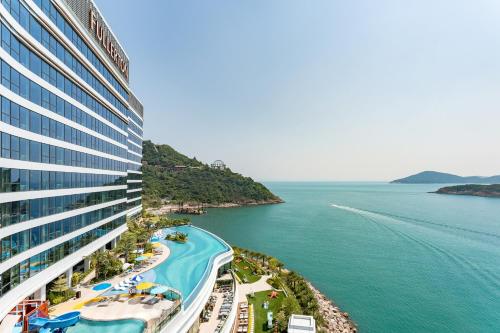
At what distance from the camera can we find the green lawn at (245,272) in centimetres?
4712

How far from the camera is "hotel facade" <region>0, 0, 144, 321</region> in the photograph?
21812mm

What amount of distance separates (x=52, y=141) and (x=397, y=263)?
A: 73.9 m

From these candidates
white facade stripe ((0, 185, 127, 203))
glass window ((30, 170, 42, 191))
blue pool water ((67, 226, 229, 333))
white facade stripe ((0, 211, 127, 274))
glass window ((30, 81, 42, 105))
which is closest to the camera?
white facade stripe ((0, 185, 127, 203))

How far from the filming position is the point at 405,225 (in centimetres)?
11262

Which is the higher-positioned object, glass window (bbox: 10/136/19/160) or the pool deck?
glass window (bbox: 10/136/19/160)

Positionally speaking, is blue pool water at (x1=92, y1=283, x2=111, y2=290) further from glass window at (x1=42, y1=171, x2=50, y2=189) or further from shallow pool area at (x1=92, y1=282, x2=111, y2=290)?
glass window at (x1=42, y1=171, x2=50, y2=189)

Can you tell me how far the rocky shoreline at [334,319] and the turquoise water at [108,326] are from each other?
88.6 ft

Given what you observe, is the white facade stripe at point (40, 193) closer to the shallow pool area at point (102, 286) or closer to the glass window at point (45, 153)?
the glass window at point (45, 153)

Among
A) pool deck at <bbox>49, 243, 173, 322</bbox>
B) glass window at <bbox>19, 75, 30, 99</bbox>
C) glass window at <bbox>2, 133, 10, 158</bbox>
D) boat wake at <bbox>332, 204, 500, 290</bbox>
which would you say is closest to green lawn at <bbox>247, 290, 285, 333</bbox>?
pool deck at <bbox>49, 243, 173, 322</bbox>

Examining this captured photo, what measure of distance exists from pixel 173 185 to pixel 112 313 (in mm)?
172327

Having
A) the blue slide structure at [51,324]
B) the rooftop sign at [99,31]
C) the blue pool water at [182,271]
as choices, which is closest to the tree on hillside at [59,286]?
the blue pool water at [182,271]

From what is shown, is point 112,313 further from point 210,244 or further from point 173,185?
point 173,185

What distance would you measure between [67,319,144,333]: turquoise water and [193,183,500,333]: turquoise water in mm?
33474

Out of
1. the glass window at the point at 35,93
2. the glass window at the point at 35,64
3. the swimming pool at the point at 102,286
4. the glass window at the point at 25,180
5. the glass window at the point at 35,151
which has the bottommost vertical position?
the swimming pool at the point at 102,286
